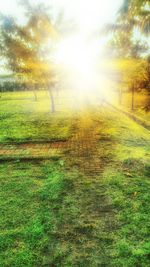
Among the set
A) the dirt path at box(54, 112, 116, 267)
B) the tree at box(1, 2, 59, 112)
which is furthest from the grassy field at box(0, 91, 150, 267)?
the tree at box(1, 2, 59, 112)

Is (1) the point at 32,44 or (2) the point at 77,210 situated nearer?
(2) the point at 77,210

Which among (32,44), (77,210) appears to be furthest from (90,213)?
(32,44)

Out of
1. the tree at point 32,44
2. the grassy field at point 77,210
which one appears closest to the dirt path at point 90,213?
the grassy field at point 77,210

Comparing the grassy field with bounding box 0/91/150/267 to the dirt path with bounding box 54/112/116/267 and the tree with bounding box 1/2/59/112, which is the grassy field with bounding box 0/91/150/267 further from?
the tree with bounding box 1/2/59/112

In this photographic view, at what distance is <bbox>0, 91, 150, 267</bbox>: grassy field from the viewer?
3.23m

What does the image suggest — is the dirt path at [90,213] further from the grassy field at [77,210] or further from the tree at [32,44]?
the tree at [32,44]

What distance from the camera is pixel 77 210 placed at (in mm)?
4184

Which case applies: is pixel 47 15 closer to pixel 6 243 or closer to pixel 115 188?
pixel 115 188

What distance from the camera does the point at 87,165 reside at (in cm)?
614

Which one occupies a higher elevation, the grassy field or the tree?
the tree

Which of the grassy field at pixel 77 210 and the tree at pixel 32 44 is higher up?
the tree at pixel 32 44

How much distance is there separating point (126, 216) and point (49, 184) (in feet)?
5.78

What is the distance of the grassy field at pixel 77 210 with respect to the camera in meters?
3.23

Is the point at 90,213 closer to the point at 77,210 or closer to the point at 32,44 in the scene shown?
the point at 77,210
